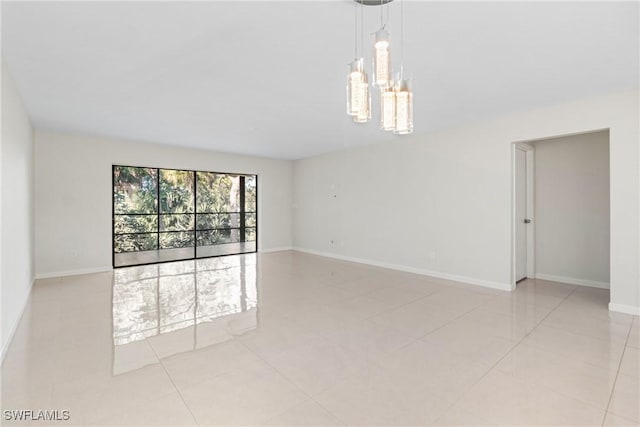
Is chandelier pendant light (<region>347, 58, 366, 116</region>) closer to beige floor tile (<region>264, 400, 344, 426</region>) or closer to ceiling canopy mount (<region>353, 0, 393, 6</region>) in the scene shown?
ceiling canopy mount (<region>353, 0, 393, 6</region>)

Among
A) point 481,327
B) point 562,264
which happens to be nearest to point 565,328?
point 481,327

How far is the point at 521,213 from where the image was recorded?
4836 millimetres

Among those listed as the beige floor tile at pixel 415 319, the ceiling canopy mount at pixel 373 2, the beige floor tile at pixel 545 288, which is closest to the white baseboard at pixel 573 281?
the beige floor tile at pixel 545 288

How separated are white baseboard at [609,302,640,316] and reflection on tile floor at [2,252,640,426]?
13 centimetres

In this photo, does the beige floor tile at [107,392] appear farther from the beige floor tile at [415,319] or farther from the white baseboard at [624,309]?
the white baseboard at [624,309]

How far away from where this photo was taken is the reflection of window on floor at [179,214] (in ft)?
23.4

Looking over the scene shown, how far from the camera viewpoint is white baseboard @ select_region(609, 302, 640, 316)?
131 inches

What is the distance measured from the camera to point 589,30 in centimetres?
223

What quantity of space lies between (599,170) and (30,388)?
6473 mm

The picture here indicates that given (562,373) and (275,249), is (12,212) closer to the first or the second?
(562,373)

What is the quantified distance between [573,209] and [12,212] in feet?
22.6

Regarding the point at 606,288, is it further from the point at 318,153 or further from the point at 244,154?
the point at 244,154

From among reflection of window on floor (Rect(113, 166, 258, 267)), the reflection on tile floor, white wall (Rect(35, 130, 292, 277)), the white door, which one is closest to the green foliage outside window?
reflection of window on floor (Rect(113, 166, 258, 267))

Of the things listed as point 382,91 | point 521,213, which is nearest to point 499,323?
point 521,213
